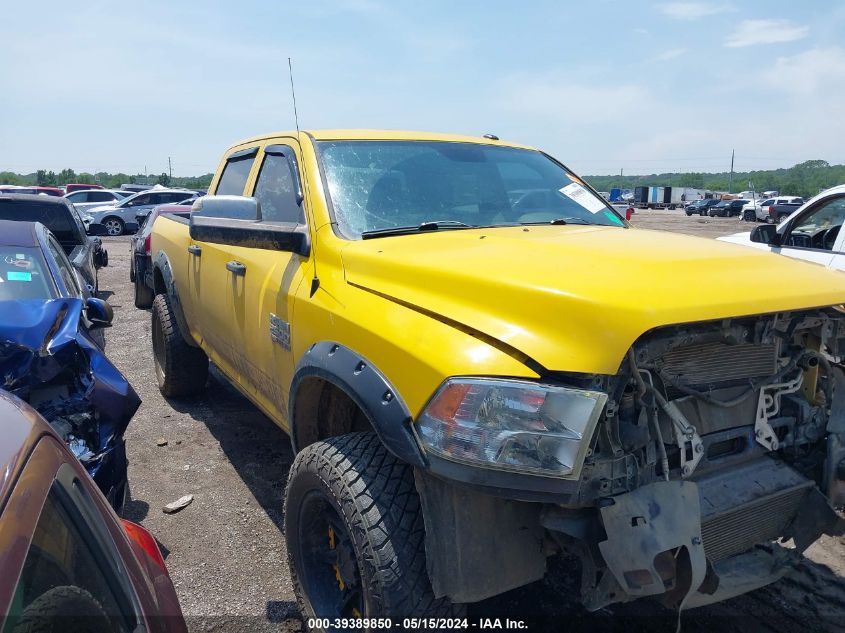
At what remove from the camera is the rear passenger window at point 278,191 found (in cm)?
326

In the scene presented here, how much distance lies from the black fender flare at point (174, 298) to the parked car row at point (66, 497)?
1.36 m

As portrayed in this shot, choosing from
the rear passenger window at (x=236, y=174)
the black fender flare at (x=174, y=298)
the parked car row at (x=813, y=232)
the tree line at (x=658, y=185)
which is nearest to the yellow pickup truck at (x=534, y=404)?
the rear passenger window at (x=236, y=174)

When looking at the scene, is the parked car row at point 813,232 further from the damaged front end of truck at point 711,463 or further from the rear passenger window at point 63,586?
the rear passenger window at point 63,586

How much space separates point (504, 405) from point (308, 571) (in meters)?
1.24

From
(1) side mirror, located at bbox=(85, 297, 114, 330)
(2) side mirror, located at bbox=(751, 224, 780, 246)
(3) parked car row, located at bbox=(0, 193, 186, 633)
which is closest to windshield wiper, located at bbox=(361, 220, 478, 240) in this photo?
(3) parked car row, located at bbox=(0, 193, 186, 633)

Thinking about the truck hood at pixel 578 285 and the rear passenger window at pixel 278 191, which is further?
the rear passenger window at pixel 278 191

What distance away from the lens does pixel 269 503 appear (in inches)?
150

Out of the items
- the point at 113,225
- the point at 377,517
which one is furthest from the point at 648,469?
the point at 113,225

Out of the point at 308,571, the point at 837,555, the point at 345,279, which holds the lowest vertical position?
the point at 837,555

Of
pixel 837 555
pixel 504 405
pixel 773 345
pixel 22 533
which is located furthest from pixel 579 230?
pixel 22 533

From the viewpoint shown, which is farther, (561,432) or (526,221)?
(526,221)

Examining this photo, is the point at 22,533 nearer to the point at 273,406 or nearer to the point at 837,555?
the point at 273,406

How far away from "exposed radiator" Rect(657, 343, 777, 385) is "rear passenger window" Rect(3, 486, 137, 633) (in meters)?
1.56

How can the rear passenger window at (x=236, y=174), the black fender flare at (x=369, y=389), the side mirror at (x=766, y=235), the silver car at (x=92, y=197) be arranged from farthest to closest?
1. the silver car at (x=92, y=197)
2. the side mirror at (x=766, y=235)
3. the rear passenger window at (x=236, y=174)
4. the black fender flare at (x=369, y=389)
